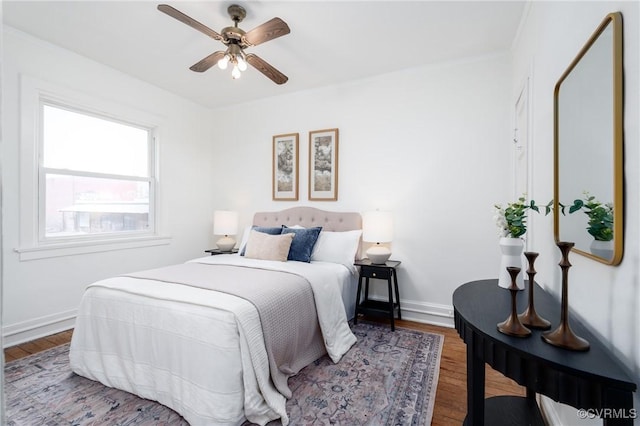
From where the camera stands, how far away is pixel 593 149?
127 centimetres

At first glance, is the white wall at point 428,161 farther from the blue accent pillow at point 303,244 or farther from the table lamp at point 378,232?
the blue accent pillow at point 303,244

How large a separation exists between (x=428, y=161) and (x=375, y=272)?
128cm

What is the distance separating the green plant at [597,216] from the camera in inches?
45.4

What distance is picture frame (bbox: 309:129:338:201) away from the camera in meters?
3.86

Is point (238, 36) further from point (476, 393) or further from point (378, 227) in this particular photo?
point (476, 393)

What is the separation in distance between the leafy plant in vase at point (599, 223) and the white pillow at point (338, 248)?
7.31 feet

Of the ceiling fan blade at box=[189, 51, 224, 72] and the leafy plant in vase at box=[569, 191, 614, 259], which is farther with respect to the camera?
the ceiling fan blade at box=[189, 51, 224, 72]

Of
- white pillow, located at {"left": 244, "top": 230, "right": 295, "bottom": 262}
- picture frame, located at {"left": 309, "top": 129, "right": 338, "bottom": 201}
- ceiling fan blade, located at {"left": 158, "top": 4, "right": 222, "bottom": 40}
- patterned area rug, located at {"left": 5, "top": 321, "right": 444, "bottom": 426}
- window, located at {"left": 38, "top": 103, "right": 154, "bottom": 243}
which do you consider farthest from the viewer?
picture frame, located at {"left": 309, "top": 129, "right": 338, "bottom": 201}

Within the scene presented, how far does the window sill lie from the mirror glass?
3931 mm

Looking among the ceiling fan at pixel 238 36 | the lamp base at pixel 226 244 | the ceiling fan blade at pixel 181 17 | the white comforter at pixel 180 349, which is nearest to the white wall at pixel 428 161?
the lamp base at pixel 226 244

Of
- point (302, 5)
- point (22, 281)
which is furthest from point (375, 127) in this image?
point (22, 281)

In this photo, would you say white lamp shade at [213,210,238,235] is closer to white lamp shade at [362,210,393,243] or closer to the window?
the window

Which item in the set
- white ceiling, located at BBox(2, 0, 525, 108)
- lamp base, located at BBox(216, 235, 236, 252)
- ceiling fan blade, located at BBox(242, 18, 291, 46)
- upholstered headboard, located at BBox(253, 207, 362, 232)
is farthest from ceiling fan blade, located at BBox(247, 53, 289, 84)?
lamp base, located at BBox(216, 235, 236, 252)

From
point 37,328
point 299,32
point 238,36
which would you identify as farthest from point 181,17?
point 37,328
